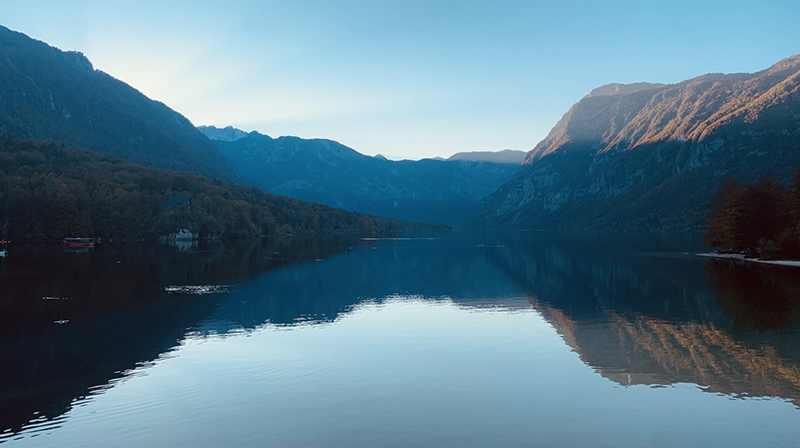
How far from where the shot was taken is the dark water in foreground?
17078 millimetres

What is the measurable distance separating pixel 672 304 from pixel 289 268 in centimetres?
4903

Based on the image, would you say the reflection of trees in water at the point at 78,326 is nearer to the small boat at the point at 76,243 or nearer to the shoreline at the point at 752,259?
the small boat at the point at 76,243

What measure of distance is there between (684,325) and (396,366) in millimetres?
19718

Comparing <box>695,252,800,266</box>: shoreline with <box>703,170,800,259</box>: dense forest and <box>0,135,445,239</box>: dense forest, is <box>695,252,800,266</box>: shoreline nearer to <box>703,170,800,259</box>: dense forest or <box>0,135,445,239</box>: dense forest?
<box>703,170,800,259</box>: dense forest

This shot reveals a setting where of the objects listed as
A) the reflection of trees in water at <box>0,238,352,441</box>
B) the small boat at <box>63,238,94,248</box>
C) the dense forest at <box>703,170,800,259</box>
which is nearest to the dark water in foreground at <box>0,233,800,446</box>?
the reflection of trees in water at <box>0,238,352,441</box>

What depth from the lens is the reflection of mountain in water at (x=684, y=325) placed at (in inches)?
906

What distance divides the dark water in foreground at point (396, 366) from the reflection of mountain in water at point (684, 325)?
172 mm

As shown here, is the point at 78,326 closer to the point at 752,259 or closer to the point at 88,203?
the point at 752,259

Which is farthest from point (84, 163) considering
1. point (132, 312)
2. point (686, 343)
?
point (686, 343)

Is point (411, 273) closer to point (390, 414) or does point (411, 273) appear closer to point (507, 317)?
point (507, 317)

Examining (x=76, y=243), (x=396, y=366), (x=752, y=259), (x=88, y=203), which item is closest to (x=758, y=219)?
(x=752, y=259)

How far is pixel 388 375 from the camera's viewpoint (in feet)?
77.5

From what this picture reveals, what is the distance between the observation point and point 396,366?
2528 centimetres

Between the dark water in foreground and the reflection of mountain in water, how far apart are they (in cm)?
17
